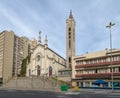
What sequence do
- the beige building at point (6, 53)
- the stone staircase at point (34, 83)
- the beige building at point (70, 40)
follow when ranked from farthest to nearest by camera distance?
the beige building at point (6, 53) → the beige building at point (70, 40) → the stone staircase at point (34, 83)

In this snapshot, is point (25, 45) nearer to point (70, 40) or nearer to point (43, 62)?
point (43, 62)

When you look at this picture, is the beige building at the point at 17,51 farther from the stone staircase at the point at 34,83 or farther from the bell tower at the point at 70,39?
the stone staircase at the point at 34,83

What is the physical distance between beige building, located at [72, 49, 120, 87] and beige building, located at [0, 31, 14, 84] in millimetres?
87330

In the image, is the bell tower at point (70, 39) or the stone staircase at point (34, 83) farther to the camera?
the bell tower at point (70, 39)

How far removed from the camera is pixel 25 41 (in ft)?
555

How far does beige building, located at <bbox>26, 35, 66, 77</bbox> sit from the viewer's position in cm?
8350

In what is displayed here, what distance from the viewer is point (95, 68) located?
6425cm

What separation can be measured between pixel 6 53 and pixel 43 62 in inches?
2797

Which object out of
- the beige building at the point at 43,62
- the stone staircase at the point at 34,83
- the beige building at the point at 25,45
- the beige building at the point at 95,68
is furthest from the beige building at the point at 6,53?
the beige building at the point at 95,68

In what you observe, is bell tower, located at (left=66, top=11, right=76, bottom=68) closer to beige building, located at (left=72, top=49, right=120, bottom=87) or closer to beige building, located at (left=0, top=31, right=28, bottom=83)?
beige building, located at (left=72, top=49, right=120, bottom=87)

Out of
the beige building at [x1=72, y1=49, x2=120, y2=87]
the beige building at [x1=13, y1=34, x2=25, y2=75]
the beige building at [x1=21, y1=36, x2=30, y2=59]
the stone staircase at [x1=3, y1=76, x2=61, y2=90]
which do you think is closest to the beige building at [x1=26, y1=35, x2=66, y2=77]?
the stone staircase at [x1=3, y1=76, x2=61, y2=90]

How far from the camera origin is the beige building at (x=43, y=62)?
8350 centimetres

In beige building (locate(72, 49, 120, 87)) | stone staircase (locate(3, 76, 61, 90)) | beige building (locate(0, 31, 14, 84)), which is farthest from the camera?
beige building (locate(0, 31, 14, 84))

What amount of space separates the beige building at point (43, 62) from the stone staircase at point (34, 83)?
32.9 feet
